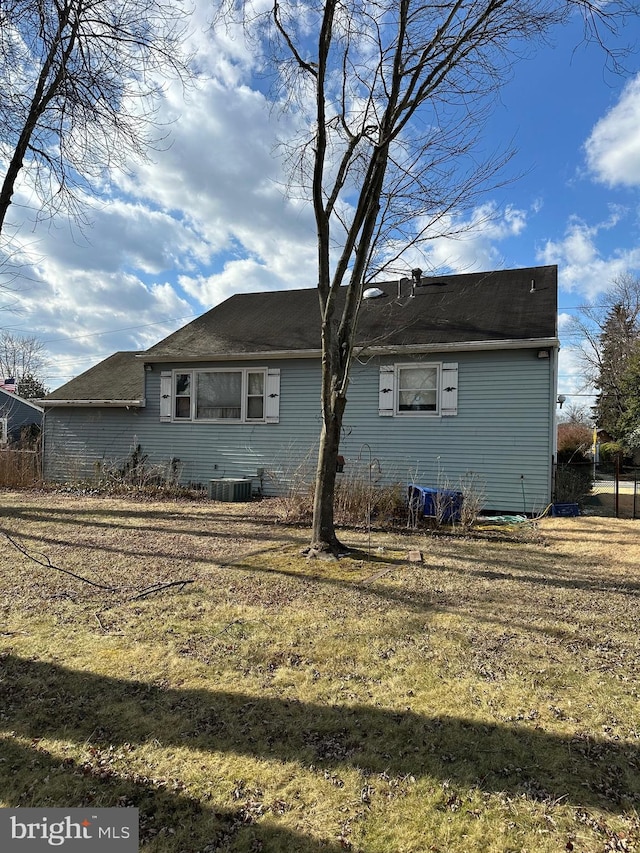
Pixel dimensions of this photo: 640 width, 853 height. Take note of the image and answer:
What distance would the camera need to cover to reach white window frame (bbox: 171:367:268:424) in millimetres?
12086

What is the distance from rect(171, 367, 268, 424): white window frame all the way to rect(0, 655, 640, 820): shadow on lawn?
937 centimetres

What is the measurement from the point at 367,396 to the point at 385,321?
201 centimetres

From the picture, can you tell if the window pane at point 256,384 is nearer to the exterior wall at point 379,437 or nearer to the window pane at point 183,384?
the exterior wall at point 379,437

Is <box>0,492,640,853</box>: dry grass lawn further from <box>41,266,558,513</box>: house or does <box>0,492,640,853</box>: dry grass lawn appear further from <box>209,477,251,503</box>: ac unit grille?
<box>209,477,251,503</box>: ac unit grille

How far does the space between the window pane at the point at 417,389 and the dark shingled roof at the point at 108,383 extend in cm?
694

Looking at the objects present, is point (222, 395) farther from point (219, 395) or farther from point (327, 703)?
point (327, 703)

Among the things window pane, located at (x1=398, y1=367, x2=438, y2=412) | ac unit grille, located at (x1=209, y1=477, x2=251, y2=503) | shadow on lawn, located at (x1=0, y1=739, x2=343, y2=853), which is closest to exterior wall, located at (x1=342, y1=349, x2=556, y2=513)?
window pane, located at (x1=398, y1=367, x2=438, y2=412)

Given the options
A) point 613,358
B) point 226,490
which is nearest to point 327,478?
point 226,490

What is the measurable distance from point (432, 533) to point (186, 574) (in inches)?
163

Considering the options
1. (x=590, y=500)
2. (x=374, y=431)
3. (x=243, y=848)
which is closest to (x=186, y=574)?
(x=243, y=848)

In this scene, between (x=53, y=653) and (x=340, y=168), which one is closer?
(x=53, y=653)

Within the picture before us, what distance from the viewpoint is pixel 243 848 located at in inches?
70.5

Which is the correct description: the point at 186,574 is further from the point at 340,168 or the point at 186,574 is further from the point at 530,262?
the point at 530,262

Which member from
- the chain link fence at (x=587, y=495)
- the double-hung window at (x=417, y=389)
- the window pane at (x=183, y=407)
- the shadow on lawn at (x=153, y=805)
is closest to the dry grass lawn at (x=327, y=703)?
the shadow on lawn at (x=153, y=805)
